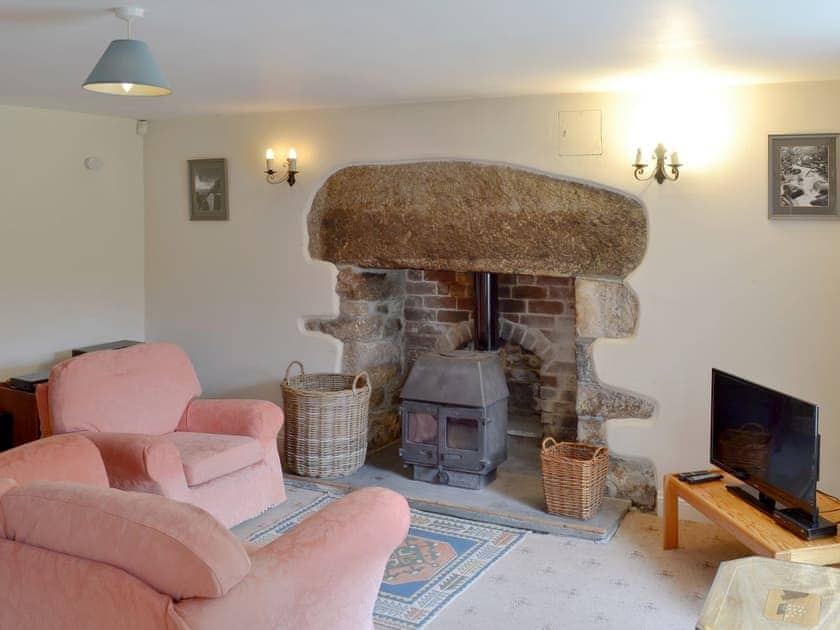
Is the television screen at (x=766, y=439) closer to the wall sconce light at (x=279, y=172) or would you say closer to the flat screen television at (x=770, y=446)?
the flat screen television at (x=770, y=446)

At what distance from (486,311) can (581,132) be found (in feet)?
4.46

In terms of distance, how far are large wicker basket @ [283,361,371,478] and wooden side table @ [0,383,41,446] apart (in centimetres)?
134

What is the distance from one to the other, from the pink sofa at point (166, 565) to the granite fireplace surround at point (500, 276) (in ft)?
7.05

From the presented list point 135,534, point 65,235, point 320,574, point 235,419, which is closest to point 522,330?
point 235,419

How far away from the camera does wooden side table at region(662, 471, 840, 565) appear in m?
3.10

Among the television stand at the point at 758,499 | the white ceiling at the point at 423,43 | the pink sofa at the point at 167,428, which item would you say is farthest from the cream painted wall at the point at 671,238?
the pink sofa at the point at 167,428

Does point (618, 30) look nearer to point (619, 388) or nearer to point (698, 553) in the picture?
point (619, 388)

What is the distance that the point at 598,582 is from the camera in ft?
11.9

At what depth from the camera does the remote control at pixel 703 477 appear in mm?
3863

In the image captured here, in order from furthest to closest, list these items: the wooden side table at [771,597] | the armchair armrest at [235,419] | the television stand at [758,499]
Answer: the armchair armrest at [235,419] → the television stand at [758,499] → the wooden side table at [771,597]

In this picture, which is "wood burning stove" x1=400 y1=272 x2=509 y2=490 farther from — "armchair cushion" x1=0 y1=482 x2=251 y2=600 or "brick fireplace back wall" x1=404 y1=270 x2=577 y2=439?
"armchair cushion" x1=0 y1=482 x2=251 y2=600

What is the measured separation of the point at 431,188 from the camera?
186 inches

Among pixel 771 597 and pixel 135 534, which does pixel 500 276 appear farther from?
pixel 135 534

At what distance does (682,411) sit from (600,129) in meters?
1.42
